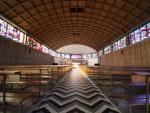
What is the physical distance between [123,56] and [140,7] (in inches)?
384

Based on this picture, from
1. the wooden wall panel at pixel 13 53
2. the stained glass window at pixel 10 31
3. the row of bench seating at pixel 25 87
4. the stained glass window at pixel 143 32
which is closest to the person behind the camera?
the row of bench seating at pixel 25 87

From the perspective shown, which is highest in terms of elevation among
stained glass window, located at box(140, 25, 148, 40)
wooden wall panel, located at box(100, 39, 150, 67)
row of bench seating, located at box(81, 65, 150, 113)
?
stained glass window, located at box(140, 25, 148, 40)

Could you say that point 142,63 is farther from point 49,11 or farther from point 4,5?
point 4,5

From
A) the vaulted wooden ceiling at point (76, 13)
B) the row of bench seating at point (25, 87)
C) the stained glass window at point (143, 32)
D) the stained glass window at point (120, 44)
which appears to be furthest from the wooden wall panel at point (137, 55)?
the row of bench seating at point (25, 87)

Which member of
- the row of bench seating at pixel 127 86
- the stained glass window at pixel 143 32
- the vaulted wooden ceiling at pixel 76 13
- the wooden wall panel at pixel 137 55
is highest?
the vaulted wooden ceiling at pixel 76 13

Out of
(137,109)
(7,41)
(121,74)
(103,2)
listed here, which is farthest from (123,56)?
(137,109)

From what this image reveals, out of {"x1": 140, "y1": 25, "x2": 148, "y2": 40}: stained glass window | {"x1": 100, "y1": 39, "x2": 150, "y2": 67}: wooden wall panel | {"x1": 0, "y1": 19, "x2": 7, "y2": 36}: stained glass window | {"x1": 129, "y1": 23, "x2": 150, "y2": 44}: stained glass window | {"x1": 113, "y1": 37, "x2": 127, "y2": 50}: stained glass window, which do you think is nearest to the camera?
{"x1": 100, "y1": 39, "x2": 150, "y2": 67}: wooden wall panel

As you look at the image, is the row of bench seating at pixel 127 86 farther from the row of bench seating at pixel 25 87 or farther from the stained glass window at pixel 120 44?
the stained glass window at pixel 120 44

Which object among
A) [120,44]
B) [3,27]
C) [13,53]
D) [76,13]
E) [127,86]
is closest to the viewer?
[127,86]

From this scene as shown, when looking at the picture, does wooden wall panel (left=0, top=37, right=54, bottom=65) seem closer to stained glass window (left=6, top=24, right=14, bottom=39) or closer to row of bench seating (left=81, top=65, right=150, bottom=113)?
stained glass window (left=6, top=24, right=14, bottom=39)

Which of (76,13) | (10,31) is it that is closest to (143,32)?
(76,13)

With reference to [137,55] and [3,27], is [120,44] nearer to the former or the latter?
[137,55]

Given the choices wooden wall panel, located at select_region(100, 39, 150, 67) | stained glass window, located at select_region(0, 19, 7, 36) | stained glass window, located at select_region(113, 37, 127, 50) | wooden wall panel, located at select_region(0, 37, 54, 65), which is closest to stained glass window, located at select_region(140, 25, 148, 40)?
wooden wall panel, located at select_region(100, 39, 150, 67)

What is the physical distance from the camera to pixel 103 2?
77.0 feet
